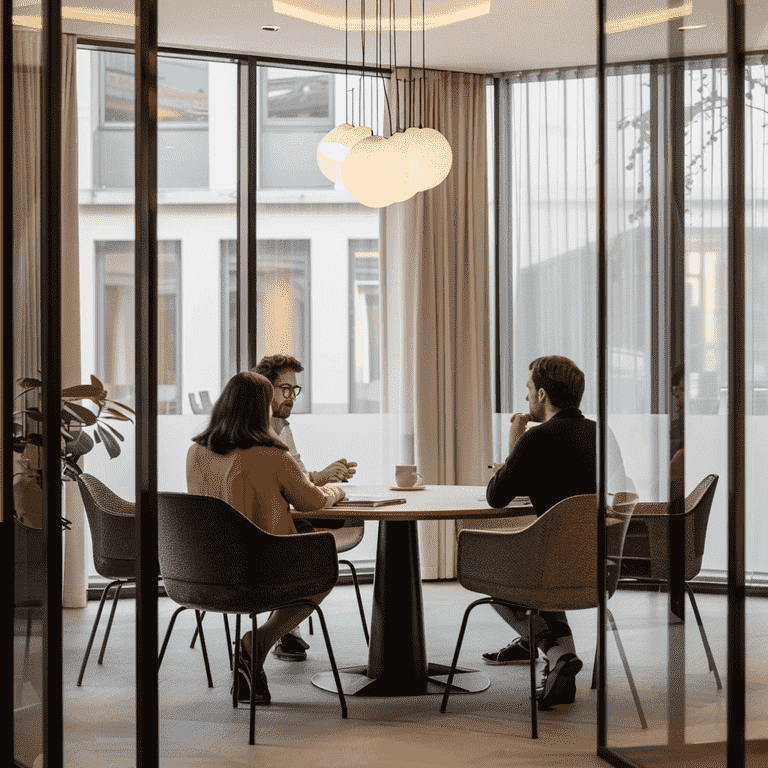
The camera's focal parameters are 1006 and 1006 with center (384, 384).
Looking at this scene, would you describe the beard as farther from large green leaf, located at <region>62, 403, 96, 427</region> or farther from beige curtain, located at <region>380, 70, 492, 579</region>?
large green leaf, located at <region>62, 403, 96, 427</region>

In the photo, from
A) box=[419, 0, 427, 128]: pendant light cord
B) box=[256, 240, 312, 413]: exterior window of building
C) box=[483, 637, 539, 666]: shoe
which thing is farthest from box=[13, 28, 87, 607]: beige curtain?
box=[256, 240, 312, 413]: exterior window of building

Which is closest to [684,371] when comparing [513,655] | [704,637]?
[704,637]

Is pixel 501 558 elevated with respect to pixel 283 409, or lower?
lower

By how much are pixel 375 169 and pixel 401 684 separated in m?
1.98

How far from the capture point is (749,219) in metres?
2.36

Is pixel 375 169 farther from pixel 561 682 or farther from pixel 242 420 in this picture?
pixel 561 682

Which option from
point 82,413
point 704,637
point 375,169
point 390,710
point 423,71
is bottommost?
point 390,710

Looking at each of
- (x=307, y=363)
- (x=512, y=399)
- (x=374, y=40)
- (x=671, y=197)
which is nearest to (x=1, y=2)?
(x=671, y=197)

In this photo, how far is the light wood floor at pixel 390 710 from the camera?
244 cm

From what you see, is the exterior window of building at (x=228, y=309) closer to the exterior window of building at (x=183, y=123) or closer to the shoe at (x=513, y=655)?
the exterior window of building at (x=183, y=123)

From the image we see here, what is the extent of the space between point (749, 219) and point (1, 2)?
2.01m

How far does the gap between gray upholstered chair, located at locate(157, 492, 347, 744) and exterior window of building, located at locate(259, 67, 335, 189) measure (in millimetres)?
3142

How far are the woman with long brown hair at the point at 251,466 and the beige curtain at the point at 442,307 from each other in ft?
8.25

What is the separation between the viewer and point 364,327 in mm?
6203
